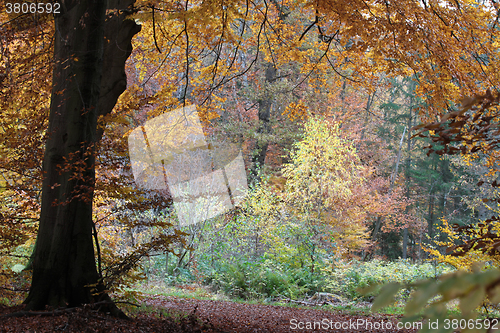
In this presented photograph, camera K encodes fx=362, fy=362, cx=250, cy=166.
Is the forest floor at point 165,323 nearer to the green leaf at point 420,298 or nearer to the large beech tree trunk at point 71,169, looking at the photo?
the large beech tree trunk at point 71,169

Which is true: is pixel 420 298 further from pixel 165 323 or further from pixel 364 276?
pixel 364 276

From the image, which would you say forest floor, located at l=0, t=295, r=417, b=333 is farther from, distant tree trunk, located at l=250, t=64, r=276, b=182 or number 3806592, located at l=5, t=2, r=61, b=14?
distant tree trunk, located at l=250, t=64, r=276, b=182

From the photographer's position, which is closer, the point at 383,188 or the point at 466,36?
the point at 466,36

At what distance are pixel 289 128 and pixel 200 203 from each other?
5.54 metres

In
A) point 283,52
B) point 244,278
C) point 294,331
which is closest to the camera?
point 294,331

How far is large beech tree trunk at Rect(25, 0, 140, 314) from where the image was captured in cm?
345

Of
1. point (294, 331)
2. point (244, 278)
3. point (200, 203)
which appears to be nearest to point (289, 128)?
point (200, 203)

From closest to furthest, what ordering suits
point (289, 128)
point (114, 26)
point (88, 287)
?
point (88, 287) → point (114, 26) → point (289, 128)

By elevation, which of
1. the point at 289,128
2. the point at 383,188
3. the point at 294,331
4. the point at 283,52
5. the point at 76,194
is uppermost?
the point at 289,128

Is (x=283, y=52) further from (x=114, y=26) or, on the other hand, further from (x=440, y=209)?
(x=440, y=209)

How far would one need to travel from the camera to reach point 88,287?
139 inches

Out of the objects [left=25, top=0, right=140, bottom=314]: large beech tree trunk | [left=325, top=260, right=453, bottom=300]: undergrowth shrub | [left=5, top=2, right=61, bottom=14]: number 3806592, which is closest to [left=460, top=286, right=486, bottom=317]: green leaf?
[left=25, top=0, right=140, bottom=314]: large beech tree trunk

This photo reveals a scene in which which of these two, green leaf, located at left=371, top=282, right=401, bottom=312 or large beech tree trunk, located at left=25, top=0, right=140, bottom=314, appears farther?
large beech tree trunk, located at left=25, top=0, right=140, bottom=314

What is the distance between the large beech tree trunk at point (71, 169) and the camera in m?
3.45
